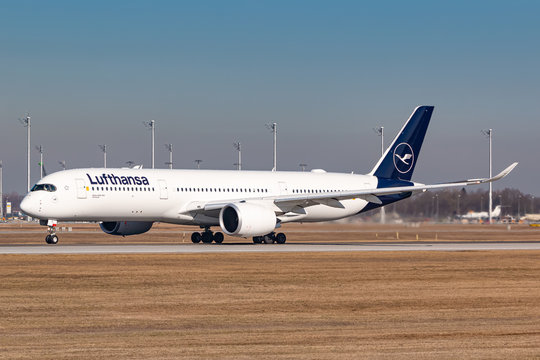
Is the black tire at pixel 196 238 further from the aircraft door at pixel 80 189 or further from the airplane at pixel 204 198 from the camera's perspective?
the aircraft door at pixel 80 189

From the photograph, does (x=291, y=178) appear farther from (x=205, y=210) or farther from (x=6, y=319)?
(x=6, y=319)

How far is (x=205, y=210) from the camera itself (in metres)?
51.2

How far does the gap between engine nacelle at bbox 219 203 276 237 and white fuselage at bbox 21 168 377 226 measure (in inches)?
79.3

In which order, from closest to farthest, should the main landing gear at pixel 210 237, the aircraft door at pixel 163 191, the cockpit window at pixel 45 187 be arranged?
1. the cockpit window at pixel 45 187
2. the aircraft door at pixel 163 191
3. the main landing gear at pixel 210 237

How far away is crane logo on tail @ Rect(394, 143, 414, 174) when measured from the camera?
61.1m

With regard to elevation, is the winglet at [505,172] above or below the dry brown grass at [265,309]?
above

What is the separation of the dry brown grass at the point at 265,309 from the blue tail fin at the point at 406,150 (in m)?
25.2

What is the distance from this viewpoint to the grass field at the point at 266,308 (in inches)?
610

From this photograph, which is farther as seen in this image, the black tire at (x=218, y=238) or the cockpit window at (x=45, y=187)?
the black tire at (x=218, y=238)

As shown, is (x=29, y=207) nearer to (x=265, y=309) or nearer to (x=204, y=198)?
(x=204, y=198)

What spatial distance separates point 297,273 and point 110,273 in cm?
625

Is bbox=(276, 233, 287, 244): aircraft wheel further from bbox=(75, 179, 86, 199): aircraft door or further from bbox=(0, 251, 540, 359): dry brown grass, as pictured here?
bbox=(0, 251, 540, 359): dry brown grass

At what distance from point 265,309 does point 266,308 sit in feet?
0.62

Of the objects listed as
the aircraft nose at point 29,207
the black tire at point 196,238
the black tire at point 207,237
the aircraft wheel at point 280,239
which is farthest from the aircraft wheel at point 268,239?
the aircraft nose at point 29,207
